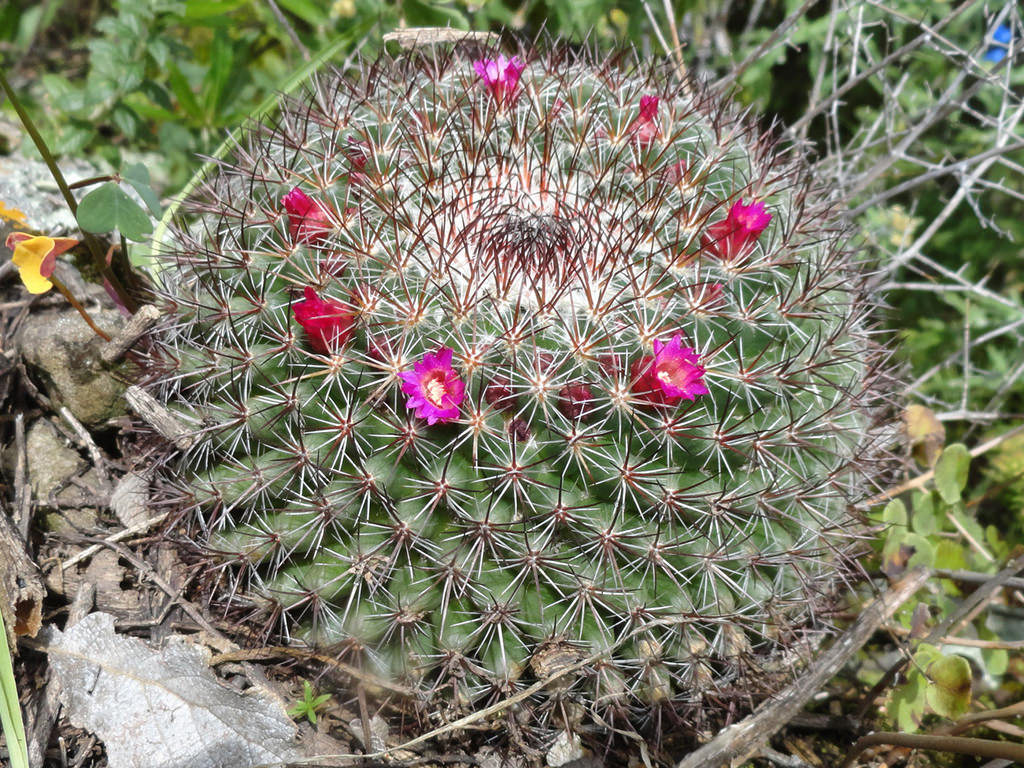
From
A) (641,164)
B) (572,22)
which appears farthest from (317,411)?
(572,22)

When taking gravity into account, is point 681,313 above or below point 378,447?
above

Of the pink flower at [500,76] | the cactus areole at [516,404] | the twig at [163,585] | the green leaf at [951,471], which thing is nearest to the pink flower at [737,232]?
the cactus areole at [516,404]

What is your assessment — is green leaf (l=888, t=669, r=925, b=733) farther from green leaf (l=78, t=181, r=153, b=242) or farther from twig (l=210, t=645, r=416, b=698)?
green leaf (l=78, t=181, r=153, b=242)

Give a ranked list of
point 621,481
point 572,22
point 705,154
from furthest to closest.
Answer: point 572,22 < point 705,154 < point 621,481

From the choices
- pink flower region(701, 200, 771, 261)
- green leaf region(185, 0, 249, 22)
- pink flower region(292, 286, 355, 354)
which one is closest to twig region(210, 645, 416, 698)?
pink flower region(292, 286, 355, 354)

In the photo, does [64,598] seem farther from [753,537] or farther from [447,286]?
[753,537]

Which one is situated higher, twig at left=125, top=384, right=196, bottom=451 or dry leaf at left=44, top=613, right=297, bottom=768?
twig at left=125, top=384, right=196, bottom=451
